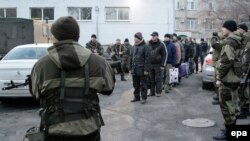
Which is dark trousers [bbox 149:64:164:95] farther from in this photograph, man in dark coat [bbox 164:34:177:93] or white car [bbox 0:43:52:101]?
white car [bbox 0:43:52:101]

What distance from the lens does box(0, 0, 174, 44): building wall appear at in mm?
27078

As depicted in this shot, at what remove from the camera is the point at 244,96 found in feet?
25.7

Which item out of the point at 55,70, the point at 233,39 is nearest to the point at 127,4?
the point at 233,39

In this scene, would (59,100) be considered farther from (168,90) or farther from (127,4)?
(127,4)

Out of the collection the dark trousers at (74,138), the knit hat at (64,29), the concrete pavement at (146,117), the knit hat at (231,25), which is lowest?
the concrete pavement at (146,117)

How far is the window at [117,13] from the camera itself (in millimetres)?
27484

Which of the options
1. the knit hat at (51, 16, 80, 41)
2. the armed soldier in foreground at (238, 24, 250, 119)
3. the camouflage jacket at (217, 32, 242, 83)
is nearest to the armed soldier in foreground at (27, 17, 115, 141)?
the knit hat at (51, 16, 80, 41)

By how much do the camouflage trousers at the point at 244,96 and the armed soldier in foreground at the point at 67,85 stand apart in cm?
518

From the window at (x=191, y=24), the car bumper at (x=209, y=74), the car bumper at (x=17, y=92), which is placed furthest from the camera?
the window at (x=191, y=24)

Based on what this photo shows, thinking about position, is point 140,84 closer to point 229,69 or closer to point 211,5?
point 229,69

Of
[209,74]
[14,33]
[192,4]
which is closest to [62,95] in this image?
[209,74]

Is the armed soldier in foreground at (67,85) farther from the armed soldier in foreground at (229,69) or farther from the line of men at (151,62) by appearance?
the line of men at (151,62)

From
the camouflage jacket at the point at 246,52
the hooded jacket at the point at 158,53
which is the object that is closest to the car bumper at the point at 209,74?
the hooded jacket at the point at 158,53

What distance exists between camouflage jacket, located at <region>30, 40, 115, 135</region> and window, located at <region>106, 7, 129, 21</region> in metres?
24.5
